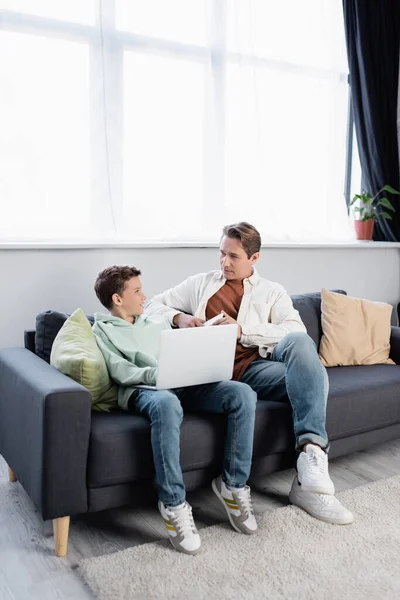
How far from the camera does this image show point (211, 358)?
2.19 m

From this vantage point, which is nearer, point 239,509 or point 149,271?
point 239,509

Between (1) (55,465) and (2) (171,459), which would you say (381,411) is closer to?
(2) (171,459)

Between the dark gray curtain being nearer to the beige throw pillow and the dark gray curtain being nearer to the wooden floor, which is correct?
the beige throw pillow

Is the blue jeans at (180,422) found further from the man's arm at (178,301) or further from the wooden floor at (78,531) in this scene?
the man's arm at (178,301)

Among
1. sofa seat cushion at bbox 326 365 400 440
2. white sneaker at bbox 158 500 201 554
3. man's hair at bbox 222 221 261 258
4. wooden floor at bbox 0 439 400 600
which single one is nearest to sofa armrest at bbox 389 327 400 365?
sofa seat cushion at bbox 326 365 400 440

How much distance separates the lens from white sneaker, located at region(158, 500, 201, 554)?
2.02m

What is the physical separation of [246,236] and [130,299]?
A: 24.1 inches

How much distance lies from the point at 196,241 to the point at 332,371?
1.14 m

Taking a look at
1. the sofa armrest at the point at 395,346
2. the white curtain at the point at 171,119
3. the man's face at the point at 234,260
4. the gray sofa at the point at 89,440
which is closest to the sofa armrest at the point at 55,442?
the gray sofa at the point at 89,440

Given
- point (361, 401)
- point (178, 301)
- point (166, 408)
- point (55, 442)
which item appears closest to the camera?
point (55, 442)

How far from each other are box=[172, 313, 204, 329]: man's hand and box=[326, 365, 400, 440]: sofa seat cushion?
0.61 m

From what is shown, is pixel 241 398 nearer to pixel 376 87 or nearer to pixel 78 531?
pixel 78 531

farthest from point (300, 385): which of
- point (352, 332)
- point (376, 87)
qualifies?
point (376, 87)

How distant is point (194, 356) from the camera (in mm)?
2141
